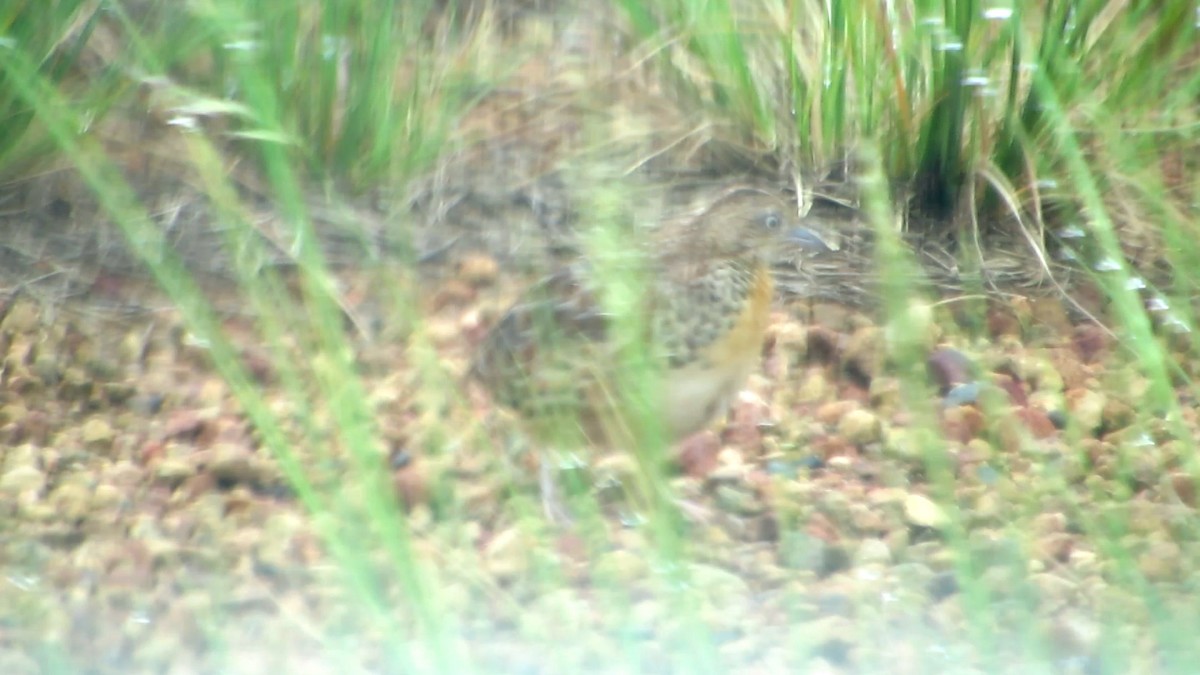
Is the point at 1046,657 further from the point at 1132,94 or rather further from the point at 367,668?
the point at 1132,94

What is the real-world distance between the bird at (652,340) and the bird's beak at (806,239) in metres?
0.02

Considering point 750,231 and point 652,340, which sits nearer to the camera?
point 652,340

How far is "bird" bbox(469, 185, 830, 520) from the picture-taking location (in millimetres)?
2402

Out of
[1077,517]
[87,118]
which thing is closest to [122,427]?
[87,118]

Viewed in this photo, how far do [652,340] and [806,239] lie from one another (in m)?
0.49

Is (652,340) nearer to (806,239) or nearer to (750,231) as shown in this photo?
(750,231)

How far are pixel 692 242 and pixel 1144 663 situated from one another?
1.13 metres

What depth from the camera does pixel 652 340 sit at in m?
2.49

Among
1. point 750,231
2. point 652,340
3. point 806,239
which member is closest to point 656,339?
point 652,340

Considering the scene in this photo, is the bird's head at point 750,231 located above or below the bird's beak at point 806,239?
above

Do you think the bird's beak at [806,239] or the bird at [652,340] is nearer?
the bird at [652,340]

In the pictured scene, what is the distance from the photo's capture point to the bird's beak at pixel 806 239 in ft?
9.30

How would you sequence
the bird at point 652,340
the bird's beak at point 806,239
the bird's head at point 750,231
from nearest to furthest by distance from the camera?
the bird at point 652,340, the bird's head at point 750,231, the bird's beak at point 806,239

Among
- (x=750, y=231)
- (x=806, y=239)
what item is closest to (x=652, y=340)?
(x=750, y=231)
